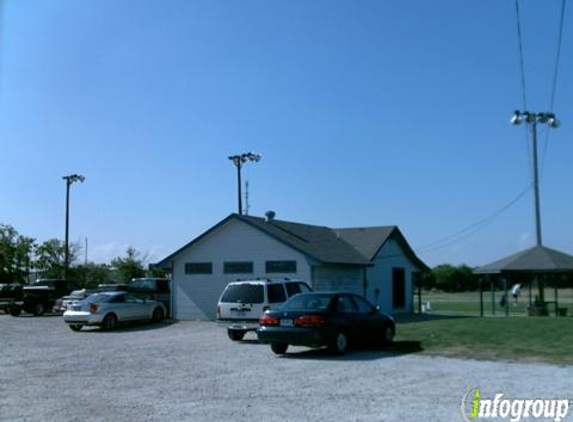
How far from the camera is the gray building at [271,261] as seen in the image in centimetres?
2895

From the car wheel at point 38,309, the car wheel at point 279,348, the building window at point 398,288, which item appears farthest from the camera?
the car wheel at point 38,309

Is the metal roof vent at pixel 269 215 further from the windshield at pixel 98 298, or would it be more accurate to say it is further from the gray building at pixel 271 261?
the windshield at pixel 98 298

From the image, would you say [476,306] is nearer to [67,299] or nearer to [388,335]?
[67,299]

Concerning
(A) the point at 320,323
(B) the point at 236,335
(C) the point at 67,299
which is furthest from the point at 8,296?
(A) the point at 320,323

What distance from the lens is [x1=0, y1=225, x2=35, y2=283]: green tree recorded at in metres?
57.2

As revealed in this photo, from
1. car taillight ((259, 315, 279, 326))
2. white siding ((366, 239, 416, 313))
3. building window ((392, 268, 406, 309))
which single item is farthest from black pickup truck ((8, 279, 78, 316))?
car taillight ((259, 315, 279, 326))

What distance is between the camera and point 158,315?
1187 inches

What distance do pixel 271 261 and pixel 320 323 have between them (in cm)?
1334

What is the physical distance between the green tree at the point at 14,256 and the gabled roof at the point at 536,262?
39.9 m

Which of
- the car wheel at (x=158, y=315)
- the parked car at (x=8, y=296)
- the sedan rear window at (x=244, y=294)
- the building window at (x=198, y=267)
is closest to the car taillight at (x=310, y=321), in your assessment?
the sedan rear window at (x=244, y=294)

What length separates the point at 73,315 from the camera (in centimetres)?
2623

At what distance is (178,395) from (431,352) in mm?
7402

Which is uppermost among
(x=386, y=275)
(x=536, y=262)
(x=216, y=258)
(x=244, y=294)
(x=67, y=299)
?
(x=216, y=258)

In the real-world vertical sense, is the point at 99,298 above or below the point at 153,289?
below
